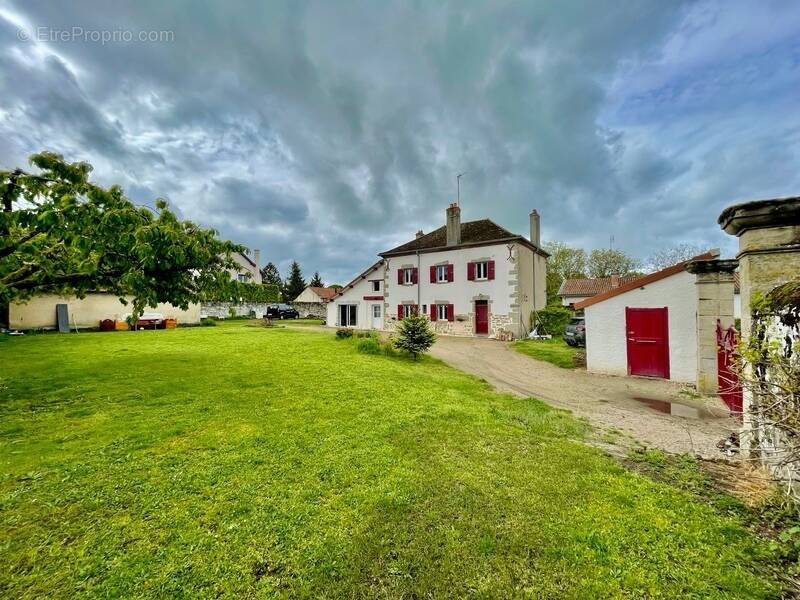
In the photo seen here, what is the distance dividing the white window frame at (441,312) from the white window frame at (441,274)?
1710 millimetres

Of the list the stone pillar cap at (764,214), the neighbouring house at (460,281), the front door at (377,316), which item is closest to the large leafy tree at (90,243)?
the stone pillar cap at (764,214)

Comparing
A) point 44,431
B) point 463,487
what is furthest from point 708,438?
point 44,431

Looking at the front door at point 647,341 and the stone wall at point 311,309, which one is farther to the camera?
the stone wall at point 311,309

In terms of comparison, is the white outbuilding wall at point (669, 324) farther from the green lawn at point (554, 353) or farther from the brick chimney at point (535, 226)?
the brick chimney at point (535, 226)

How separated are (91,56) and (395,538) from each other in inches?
450

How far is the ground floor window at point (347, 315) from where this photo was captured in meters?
26.0

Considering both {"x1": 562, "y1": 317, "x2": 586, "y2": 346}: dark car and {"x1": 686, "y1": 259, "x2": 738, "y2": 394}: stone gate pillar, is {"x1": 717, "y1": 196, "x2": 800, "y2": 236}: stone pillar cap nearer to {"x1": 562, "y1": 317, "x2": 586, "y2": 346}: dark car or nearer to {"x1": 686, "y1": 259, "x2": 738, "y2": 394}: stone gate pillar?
{"x1": 686, "y1": 259, "x2": 738, "y2": 394}: stone gate pillar

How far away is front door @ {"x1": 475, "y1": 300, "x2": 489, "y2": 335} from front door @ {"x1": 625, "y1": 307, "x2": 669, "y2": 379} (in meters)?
10.7

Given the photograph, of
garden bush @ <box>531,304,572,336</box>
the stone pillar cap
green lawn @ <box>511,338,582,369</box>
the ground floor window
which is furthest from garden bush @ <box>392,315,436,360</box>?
the ground floor window

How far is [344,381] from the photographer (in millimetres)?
7441

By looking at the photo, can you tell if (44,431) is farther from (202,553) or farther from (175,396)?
(202,553)

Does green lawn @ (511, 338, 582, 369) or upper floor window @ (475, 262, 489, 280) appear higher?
upper floor window @ (475, 262, 489, 280)

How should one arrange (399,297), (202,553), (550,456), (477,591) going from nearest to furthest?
(477,591), (202,553), (550,456), (399,297)

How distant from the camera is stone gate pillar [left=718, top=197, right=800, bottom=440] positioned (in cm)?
309
